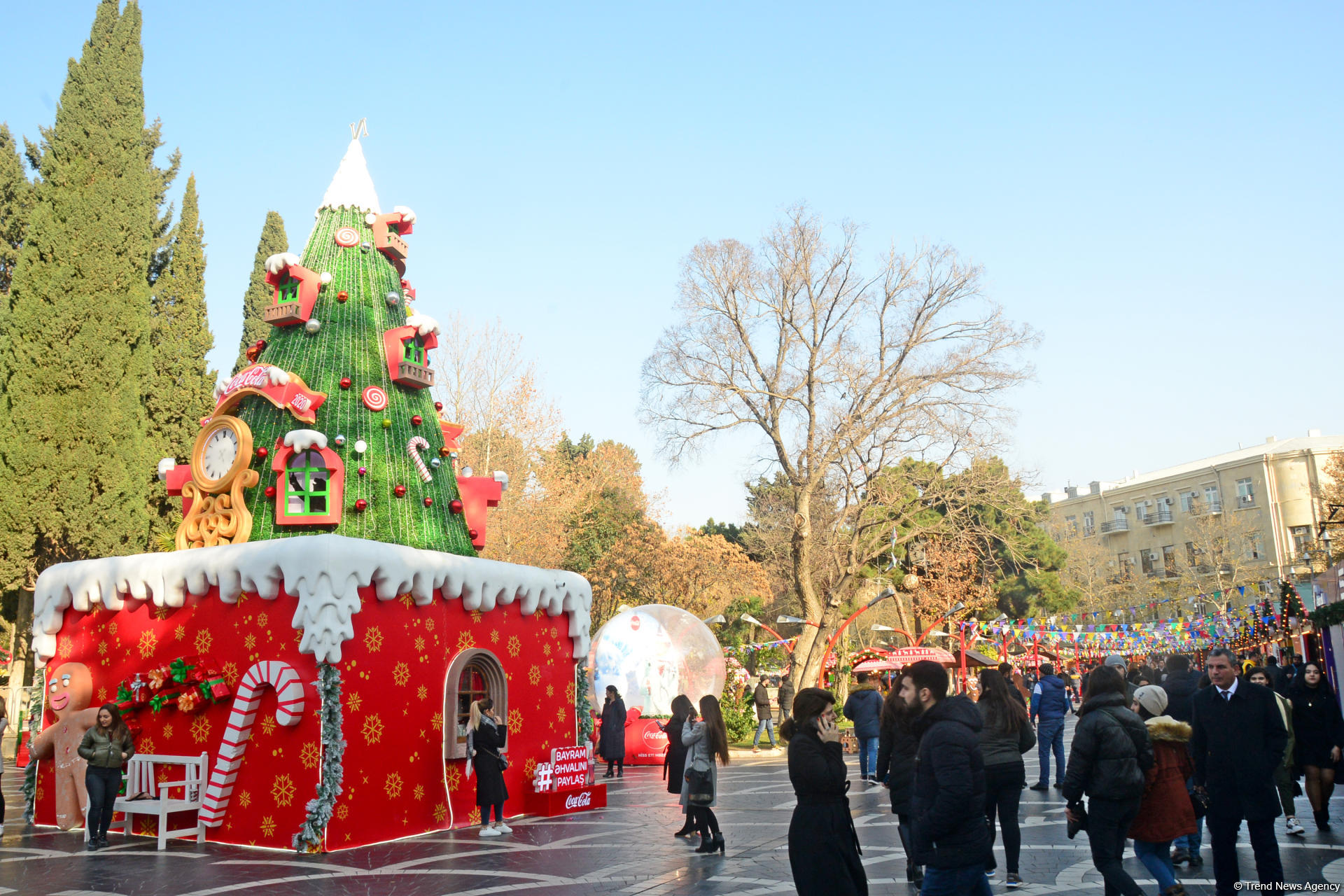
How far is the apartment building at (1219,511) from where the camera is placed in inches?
1900

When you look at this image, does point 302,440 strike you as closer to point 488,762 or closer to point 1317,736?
point 488,762

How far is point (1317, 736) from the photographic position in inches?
361

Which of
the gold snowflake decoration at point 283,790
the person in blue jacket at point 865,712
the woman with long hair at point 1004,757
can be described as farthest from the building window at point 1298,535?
the gold snowflake decoration at point 283,790

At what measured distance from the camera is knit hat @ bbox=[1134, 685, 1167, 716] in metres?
7.20

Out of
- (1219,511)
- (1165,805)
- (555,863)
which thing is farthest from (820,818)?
(1219,511)

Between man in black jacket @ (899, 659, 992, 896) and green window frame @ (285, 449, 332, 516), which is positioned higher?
green window frame @ (285, 449, 332, 516)

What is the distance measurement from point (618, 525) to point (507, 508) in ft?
27.5

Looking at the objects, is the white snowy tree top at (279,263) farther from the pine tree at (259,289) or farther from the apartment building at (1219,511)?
the apartment building at (1219,511)

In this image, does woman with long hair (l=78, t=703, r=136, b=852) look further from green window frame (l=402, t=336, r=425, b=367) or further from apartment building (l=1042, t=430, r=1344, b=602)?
apartment building (l=1042, t=430, r=1344, b=602)

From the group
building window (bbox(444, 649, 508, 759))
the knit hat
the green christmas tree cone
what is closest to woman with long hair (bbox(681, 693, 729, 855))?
building window (bbox(444, 649, 508, 759))

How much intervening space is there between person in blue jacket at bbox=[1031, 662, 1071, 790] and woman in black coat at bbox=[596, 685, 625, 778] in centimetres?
695

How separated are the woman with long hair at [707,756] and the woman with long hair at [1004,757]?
251 centimetres

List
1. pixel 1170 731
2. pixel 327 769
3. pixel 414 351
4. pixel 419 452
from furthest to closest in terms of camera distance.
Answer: pixel 414 351
pixel 419 452
pixel 327 769
pixel 1170 731

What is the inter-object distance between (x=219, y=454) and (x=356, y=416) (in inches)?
69.0
